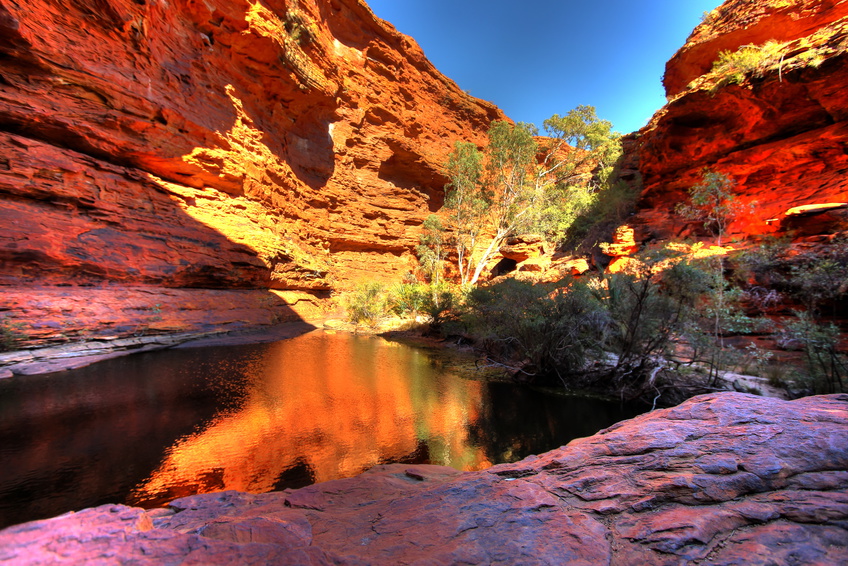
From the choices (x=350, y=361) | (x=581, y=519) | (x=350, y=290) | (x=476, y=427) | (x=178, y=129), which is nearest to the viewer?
(x=581, y=519)

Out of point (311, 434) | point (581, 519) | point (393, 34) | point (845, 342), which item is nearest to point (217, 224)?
point (311, 434)

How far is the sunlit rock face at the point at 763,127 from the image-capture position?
32.3 feet

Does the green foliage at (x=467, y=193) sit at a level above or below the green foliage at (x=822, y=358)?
above

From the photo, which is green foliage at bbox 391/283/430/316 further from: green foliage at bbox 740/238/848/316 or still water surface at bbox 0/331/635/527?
green foliage at bbox 740/238/848/316

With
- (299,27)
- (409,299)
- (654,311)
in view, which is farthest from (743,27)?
(299,27)

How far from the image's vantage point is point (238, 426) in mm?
4570

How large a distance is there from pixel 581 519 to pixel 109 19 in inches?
724

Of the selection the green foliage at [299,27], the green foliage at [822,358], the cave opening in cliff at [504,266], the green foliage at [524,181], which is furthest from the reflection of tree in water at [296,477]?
the cave opening in cliff at [504,266]

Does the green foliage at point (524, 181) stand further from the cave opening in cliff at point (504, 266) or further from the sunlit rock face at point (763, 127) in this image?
the cave opening in cliff at point (504, 266)

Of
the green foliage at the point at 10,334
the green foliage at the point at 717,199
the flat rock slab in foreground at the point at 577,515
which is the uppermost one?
the green foliage at the point at 717,199

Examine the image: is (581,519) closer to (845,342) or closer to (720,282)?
(720,282)

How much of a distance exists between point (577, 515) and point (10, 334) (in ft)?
37.6

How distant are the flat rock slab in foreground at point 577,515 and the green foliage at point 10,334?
8.84 metres

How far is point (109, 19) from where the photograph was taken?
10.9 m
